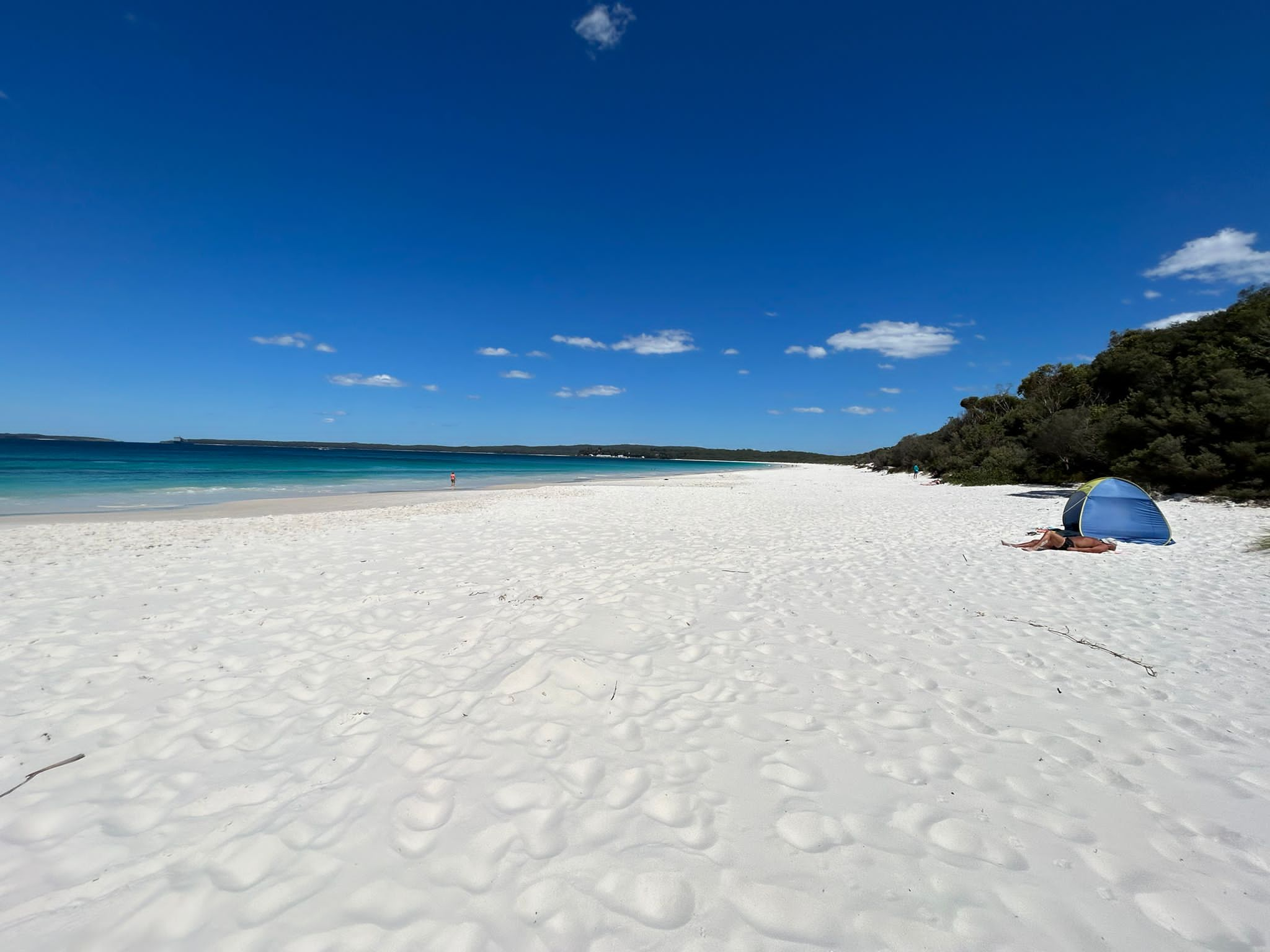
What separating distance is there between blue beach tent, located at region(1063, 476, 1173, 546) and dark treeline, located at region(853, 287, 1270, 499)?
21.4 feet

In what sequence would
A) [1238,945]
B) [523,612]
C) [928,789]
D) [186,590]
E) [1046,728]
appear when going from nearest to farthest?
1. [1238,945]
2. [928,789]
3. [1046,728]
4. [523,612]
5. [186,590]

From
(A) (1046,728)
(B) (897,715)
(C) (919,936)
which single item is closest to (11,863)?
(C) (919,936)

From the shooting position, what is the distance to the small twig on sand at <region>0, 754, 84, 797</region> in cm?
269

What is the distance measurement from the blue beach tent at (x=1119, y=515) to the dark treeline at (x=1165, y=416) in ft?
21.4

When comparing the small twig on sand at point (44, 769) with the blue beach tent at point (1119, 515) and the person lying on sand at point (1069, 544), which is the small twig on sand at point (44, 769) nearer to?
the person lying on sand at point (1069, 544)

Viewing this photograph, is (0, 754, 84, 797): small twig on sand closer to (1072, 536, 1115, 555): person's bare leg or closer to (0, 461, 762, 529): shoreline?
(1072, 536, 1115, 555): person's bare leg

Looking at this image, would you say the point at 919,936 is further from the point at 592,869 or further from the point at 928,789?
the point at 592,869

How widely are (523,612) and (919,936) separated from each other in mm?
4190

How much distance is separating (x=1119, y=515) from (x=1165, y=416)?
30.0 ft

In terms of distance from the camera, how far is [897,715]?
338 centimetres

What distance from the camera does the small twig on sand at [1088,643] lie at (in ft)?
13.1

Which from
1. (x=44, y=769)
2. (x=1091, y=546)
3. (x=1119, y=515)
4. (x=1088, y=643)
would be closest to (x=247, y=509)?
(x=44, y=769)

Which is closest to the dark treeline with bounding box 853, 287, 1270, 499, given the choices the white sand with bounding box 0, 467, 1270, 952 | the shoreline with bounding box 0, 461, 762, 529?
the white sand with bounding box 0, 467, 1270, 952

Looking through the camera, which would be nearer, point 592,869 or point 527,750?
point 592,869
